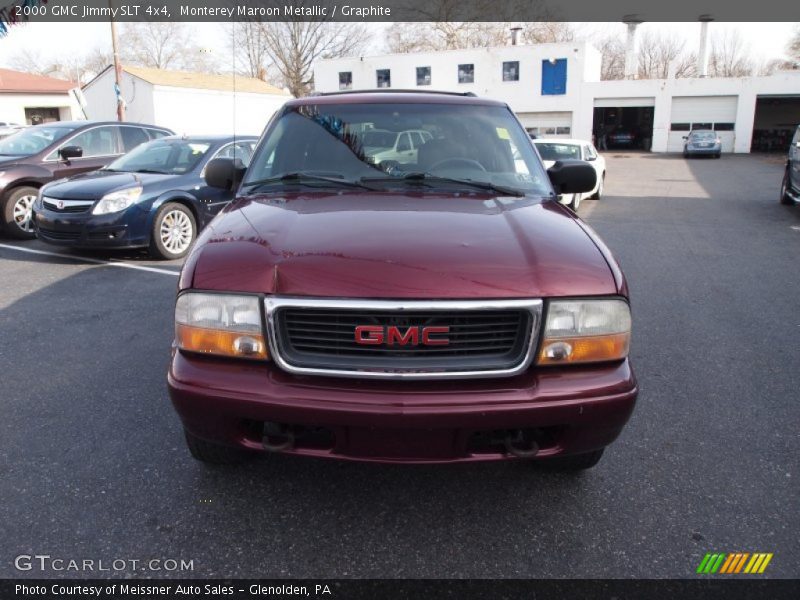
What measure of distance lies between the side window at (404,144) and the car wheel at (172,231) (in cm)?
469

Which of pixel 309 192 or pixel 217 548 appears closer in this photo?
pixel 217 548

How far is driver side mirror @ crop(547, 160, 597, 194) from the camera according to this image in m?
3.71

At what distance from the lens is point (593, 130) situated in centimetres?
4125

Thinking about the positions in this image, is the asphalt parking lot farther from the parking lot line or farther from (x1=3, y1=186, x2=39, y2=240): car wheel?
(x1=3, y1=186, x2=39, y2=240): car wheel

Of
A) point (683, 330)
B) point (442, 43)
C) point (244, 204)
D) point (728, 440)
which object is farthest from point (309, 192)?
point (442, 43)

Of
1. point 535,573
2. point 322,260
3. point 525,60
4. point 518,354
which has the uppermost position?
point 525,60

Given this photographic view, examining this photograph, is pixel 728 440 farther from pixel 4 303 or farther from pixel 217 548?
pixel 4 303

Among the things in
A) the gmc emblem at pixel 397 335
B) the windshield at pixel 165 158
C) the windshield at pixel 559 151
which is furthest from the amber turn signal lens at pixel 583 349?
the windshield at pixel 559 151

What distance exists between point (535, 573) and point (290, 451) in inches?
A: 39.8

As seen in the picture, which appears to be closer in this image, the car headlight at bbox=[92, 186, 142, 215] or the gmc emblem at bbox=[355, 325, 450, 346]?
the gmc emblem at bbox=[355, 325, 450, 346]

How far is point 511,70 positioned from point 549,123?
14.0 ft

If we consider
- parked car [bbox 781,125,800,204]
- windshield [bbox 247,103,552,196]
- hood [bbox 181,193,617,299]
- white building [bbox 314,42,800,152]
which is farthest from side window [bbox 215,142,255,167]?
white building [bbox 314,42,800,152]

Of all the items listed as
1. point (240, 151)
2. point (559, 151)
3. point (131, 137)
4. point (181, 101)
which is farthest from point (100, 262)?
point (181, 101)

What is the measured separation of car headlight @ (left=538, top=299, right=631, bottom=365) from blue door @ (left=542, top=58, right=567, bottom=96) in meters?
41.2
